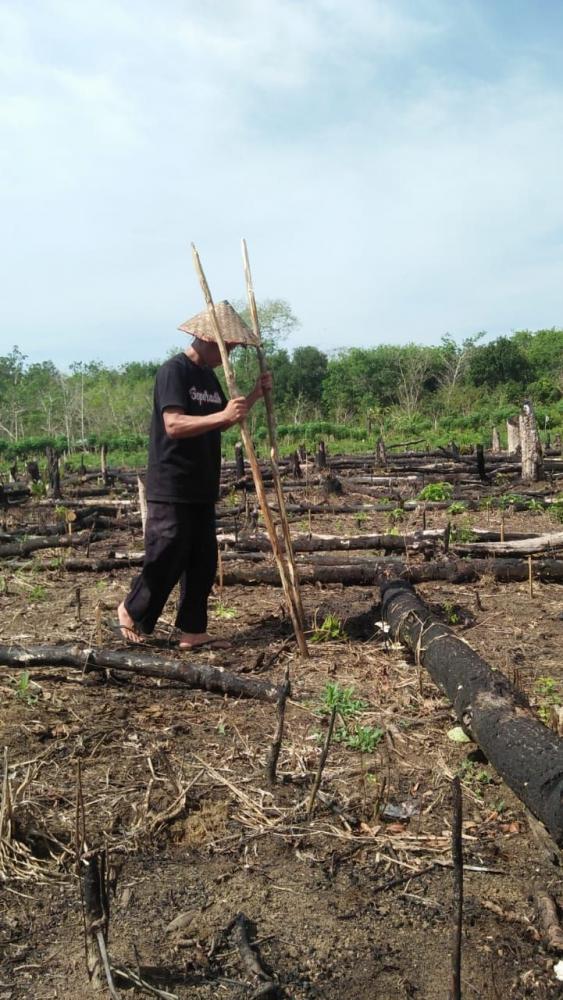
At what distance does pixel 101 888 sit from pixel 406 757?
1687 millimetres

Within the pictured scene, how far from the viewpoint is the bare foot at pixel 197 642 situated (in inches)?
200

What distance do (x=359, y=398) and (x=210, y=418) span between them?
48.3 metres

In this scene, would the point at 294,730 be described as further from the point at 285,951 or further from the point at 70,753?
the point at 285,951

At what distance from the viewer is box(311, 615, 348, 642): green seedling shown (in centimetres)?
525

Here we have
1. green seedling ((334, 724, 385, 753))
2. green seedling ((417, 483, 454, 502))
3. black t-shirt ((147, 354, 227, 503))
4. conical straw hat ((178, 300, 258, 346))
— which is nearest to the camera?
green seedling ((334, 724, 385, 753))

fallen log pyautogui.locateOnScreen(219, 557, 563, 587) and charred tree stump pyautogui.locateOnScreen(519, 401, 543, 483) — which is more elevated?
charred tree stump pyautogui.locateOnScreen(519, 401, 543, 483)

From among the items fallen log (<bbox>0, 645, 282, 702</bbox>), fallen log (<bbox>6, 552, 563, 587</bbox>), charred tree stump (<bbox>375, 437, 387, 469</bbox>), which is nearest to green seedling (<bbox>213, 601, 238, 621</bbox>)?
fallen log (<bbox>6, 552, 563, 587</bbox>)

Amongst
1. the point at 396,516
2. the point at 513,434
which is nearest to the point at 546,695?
the point at 396,516

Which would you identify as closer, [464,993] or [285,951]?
[464,993]

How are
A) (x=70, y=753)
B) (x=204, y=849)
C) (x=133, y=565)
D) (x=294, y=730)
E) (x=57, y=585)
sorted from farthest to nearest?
(x=133, y=565), (x=57, y=585), (x=294, y=730), (x=70, y=753), (x=204, y=849)

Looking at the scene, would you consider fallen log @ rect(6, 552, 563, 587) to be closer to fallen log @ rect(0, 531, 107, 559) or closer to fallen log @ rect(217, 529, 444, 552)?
fallen log @ rect(217, 529, 444, 552)

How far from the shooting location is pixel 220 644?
513cm

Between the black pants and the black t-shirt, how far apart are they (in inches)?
3.6

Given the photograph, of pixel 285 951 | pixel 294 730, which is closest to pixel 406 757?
pixel 294 730
